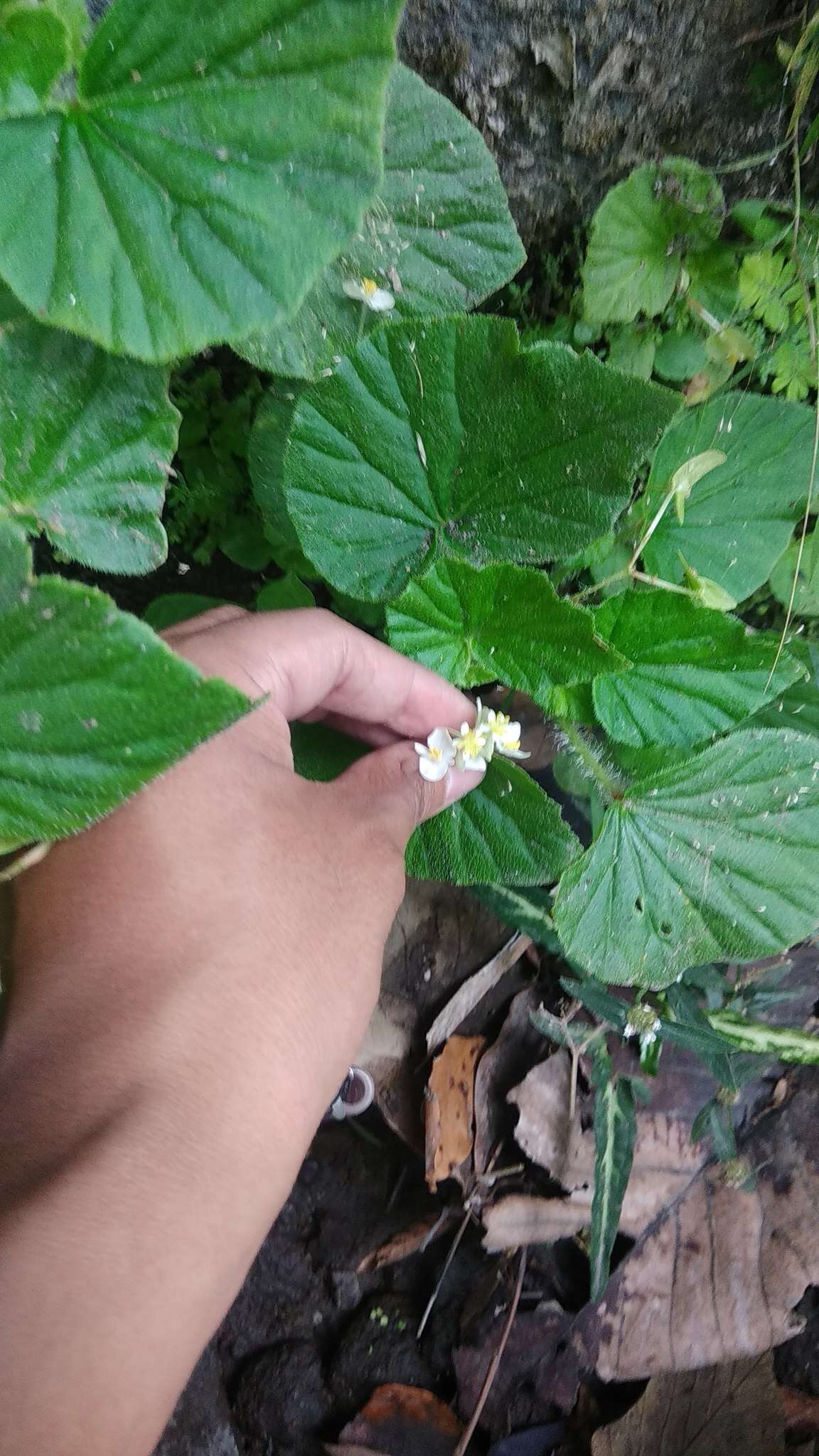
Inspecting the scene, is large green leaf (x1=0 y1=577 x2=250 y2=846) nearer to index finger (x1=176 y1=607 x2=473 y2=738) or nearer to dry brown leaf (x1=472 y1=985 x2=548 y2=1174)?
index finger (x1=176 y1=607 x2=473 y2=738)

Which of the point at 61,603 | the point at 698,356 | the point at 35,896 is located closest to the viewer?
the point at 61,603

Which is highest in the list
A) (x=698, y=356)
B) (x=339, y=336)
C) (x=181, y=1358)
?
(x=339, y=336)

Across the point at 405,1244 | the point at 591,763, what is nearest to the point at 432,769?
the point at 591,763

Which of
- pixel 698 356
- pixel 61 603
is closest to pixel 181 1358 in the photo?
pixel 61 603

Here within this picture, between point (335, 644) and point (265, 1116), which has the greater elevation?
point (335, 644)

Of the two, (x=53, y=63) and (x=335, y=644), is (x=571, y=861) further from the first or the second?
(x=53, y=63)

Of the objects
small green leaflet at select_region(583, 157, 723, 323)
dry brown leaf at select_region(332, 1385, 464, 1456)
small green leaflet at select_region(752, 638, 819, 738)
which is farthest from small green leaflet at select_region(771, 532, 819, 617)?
dry brown leaf at select_region(332, 1385, 464, 1456)

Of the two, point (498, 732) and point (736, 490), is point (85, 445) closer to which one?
point (498, 732)

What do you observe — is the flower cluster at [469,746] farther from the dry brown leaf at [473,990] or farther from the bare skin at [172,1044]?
the dry brown leaf at [473,990]

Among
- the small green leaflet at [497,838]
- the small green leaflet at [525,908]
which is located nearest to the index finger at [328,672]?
the small green leaflet at [497,838]
